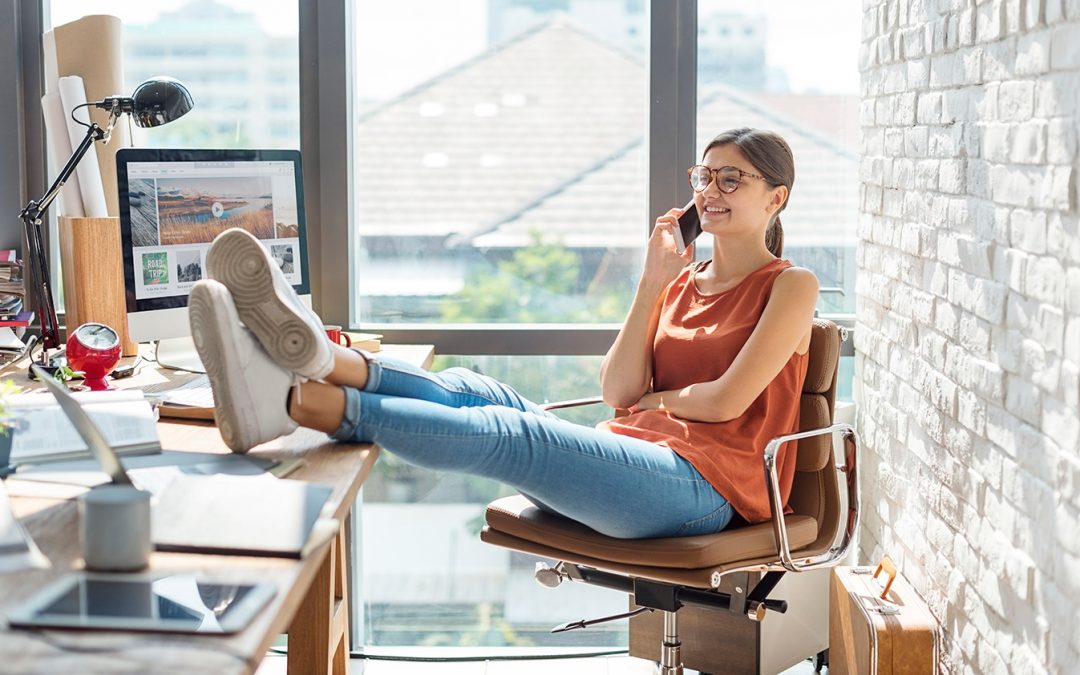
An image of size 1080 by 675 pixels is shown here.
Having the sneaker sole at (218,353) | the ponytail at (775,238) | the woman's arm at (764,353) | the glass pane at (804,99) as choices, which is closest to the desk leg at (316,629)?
the sneaker sole at (218,353)

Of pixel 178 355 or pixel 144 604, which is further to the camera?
pixel 178 355

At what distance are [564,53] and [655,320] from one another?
844 millimetres

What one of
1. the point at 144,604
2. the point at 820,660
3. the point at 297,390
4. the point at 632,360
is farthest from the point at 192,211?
the point at 820,660

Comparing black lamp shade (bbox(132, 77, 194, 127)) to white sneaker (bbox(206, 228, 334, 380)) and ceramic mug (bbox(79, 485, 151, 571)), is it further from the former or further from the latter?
ceramic mug (bbox(79, 485, 151, 571))

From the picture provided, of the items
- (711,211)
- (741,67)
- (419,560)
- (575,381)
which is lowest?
(419,560)

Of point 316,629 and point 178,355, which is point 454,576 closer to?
point 316,629

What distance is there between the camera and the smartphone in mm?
2551

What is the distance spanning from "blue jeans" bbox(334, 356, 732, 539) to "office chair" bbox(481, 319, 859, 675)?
0.05 m

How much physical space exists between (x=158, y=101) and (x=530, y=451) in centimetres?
126

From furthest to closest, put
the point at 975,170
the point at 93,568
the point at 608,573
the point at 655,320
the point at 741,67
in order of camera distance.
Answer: the point at 741,67 → the point at 655,320 → the point at 608,573 → the point at 975,170 → the point at 93,568

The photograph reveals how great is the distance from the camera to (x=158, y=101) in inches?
103

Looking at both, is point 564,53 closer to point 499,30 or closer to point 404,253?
point 499,30

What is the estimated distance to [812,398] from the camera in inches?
94.2

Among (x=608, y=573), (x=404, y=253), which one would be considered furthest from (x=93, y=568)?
(x=404, y=253)
